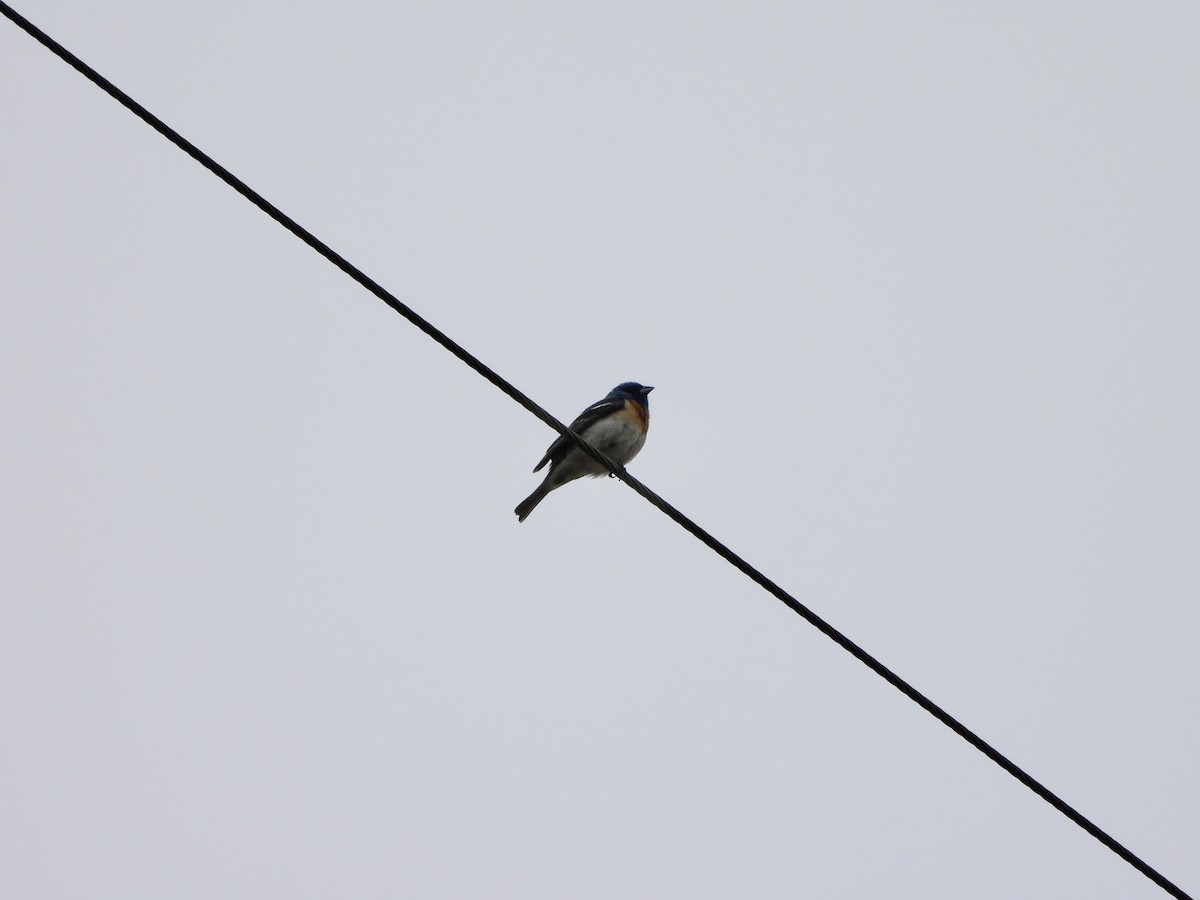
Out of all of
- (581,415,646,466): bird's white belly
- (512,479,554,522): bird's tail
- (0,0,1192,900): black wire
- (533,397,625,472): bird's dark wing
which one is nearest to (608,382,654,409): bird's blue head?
(533,397,625,472): bird's dark wing

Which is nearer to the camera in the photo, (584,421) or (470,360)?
(470,360)

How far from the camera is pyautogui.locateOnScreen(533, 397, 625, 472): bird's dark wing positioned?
9715 millimetres

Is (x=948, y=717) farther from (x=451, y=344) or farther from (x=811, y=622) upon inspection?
(x=451, y=344)

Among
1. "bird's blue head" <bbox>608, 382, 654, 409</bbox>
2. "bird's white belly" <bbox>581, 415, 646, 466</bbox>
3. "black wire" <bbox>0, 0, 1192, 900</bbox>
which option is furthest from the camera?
"bird's blue head" <bbox>608, 382, 654, 409</bbox>

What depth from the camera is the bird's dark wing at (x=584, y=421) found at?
31.9 feet

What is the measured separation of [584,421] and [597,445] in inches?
19.3

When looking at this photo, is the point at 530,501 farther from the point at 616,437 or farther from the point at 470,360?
the point at 470,360

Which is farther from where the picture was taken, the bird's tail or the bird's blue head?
the bird's blue head

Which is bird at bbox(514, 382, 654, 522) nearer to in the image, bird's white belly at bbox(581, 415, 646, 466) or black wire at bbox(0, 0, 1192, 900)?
bird's white belly at bbox(581, 415, 646, 466)

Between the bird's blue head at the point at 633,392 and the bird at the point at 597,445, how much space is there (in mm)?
394

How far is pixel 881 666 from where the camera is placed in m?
4.30

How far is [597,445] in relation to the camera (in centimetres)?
979

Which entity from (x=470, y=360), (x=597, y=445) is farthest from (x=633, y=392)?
(x=470, y=360)

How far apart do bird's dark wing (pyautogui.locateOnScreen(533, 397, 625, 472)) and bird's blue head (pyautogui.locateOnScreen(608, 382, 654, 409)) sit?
157mm
